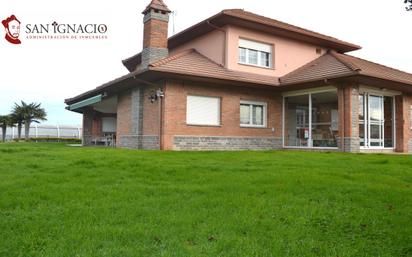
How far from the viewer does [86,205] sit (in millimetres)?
5930

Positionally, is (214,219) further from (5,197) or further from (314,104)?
(314,104)

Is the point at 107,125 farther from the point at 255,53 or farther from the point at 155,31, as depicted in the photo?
the point at 255,53

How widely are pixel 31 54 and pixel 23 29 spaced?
1.43 metres

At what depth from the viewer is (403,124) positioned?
68.7ft

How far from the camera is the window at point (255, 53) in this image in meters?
20.8

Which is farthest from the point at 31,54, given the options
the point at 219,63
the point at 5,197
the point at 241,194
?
the point at 241,194

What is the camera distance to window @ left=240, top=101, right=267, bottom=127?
20.3m

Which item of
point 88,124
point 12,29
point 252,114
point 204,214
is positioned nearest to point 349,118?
point 252,114

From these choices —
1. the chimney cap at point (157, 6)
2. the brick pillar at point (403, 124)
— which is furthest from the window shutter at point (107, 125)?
the brick pillar at point (403, 124)

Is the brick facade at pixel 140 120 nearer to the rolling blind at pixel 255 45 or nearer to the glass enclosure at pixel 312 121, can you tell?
the rolling blind at pixel 255 45

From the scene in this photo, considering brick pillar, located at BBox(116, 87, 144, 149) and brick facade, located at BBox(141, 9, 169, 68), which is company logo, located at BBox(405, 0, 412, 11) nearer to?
brick facade, located at BBox(141, 9, 169, 68)

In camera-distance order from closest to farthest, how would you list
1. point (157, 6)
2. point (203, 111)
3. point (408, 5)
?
point (408, 5) < point (203, 111) < point (157, 6)

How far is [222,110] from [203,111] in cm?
105

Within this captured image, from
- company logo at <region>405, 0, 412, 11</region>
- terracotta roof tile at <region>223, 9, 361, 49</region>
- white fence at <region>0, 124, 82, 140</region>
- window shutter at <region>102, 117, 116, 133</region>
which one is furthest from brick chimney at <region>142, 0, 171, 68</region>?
white fence at <region>0, 124, 82, 140</region>
